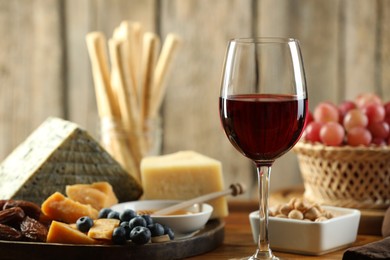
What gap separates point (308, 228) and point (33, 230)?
Result: 39 centimetres

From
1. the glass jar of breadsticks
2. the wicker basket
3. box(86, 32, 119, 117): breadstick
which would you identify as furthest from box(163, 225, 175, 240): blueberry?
box(86, 32, 119, 117): breadstick

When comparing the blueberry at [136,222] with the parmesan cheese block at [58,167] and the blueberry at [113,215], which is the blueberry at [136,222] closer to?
the blueberry at [113,215]

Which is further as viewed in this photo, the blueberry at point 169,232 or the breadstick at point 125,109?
the breadstick at point 125,109

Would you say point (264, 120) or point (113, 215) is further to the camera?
point (113, 215)

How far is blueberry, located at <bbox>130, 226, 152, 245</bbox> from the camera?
3.76ft

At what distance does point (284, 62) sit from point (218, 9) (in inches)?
50.0

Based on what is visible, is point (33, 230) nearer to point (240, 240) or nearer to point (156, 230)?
point (156, 230)

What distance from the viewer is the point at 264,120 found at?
1.08 metres

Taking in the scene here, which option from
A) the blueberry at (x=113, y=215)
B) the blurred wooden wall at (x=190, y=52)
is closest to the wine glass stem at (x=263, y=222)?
the blueberry at (x=113, y=215)

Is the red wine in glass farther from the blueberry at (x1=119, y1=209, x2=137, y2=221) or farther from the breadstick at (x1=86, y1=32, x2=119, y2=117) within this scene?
the breadstick at (x1=86, y1=32, x2=119, y2=117)

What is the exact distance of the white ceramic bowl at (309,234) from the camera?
1212 mm

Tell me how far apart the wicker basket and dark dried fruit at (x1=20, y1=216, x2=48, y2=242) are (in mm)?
507

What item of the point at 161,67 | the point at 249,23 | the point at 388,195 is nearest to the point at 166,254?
the point at 388,195

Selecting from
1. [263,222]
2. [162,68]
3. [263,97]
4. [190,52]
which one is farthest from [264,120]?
[190,52]
